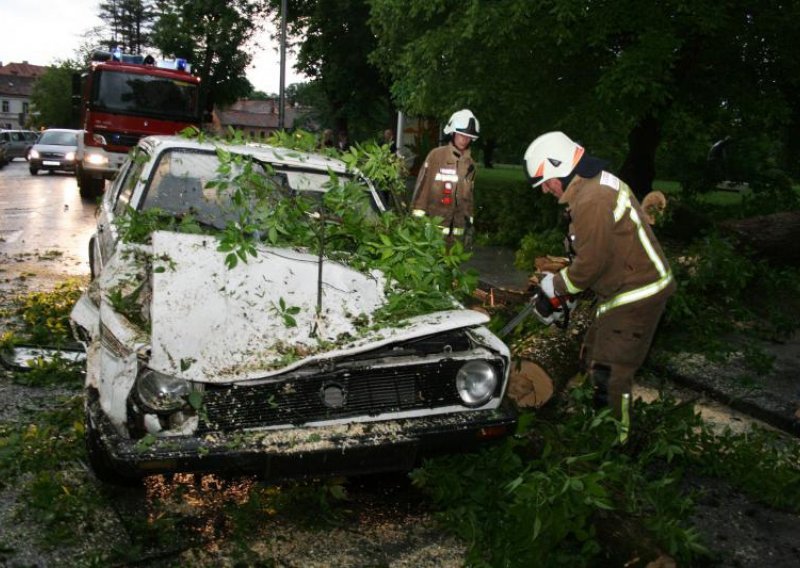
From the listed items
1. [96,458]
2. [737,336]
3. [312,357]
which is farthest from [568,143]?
[737,336]

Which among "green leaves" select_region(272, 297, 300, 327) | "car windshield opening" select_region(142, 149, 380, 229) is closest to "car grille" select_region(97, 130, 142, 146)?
"car windshield opening" select_region(142, 149, 380, 229)

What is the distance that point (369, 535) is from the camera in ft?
11.0

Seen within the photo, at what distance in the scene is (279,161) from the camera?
493 cm

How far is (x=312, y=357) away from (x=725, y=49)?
10792 mm

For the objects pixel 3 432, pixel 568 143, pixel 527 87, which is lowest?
pixel 3 432

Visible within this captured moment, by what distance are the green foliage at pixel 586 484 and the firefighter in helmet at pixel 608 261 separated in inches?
9.7

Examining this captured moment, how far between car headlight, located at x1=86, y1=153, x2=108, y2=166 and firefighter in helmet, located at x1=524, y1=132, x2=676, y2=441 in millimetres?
13232

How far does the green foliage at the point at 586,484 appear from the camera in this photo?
3.04m

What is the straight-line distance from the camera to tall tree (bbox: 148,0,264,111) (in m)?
34.9

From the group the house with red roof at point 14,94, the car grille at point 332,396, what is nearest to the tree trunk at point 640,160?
the car grille at point 332,396

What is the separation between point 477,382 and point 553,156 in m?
1.24

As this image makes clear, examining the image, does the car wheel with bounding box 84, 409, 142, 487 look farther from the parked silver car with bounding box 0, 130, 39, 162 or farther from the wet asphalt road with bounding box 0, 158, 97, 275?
the parked silver car with bounding box 0, 130, 39, 162

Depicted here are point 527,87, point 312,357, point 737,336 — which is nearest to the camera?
point 312,357

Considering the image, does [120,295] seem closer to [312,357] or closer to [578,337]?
[312,357]
